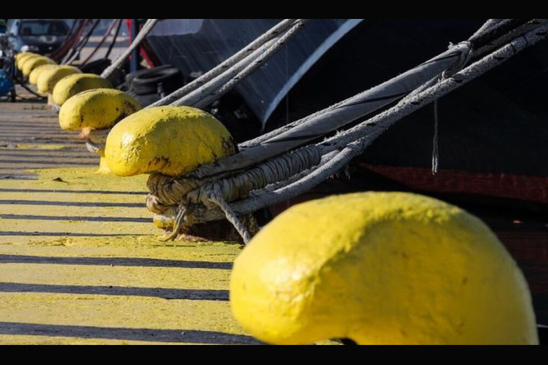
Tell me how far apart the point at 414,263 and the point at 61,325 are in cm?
153

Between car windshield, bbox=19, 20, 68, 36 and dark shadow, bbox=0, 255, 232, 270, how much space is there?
Answer: 28.3 m

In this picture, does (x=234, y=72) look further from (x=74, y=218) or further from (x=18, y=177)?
(x=74, y=218)

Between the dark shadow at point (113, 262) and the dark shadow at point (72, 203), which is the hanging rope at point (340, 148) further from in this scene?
the dark shadow at point (72, 203)

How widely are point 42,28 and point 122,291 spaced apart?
29.5 meters

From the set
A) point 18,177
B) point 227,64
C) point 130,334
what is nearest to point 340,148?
point 130,334

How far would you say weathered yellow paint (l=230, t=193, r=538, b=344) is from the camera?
7.36 feet

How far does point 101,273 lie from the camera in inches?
169

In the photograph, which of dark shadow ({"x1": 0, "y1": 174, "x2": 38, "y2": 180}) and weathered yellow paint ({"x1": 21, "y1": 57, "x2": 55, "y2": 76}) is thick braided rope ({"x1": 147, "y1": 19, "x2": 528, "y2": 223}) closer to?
dark shadow ({"x1": 0, "y1": 174, "x2": 38, "y2": 180})

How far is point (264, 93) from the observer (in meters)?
10.3

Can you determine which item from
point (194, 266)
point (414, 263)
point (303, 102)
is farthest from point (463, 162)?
point (414, 263)

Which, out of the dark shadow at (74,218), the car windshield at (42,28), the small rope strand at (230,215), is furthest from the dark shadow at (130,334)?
the car windshield at (42,28)

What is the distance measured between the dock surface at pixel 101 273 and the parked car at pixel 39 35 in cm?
2465

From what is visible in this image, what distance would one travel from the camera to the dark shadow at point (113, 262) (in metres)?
4.44

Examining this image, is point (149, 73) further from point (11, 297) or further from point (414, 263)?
point (414, 263)
